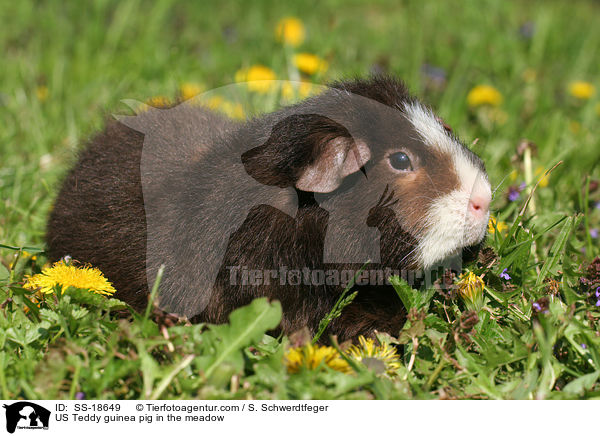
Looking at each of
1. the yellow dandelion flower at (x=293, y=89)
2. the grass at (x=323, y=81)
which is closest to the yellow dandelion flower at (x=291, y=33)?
the grass at (x=323, y=81)

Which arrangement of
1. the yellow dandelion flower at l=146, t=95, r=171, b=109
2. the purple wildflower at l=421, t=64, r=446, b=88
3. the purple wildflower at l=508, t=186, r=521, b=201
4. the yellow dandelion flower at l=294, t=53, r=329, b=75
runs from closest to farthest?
1. the purple wildflower at l=508, t=186, r=521, b=201
2. the yellow dandelion flower at l=146, t=95, r=171, b=109
3. the yellow dandelion flower at l=294, t=53, r=329, b=75
4. the purple wildflower at l=421, t=64, r=446, b=88

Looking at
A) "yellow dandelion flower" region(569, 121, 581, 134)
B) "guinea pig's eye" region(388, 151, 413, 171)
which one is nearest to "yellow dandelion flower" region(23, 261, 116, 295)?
"guinea pig's eye" region(388, 151, 413, 171)

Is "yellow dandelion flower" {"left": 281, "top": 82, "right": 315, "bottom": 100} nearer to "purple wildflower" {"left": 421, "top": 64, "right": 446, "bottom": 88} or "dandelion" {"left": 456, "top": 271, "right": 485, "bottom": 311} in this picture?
"purple wildflower" {"left": 421, "top": 64, "right": 446, "bottom": 88}

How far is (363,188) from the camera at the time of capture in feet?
7.86

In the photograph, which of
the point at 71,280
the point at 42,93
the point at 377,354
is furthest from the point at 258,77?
the point at 377,354

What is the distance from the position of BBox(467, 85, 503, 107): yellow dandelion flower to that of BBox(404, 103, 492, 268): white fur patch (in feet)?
8.93

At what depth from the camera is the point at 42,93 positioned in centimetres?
514

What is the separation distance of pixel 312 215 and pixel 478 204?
0.65m

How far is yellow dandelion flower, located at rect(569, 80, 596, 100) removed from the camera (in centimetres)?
530

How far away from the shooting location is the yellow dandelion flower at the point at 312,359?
213 cm

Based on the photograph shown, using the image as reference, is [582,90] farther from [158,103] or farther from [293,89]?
[158,103]

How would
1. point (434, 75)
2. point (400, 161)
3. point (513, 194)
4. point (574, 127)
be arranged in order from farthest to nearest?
1. point (434, 75)
2. point (574, 127)
3. point (513, 194)
4. point (400, 161)

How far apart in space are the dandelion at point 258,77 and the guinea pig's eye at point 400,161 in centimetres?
249

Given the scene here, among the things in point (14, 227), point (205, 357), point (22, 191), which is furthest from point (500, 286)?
point (22, 191)
